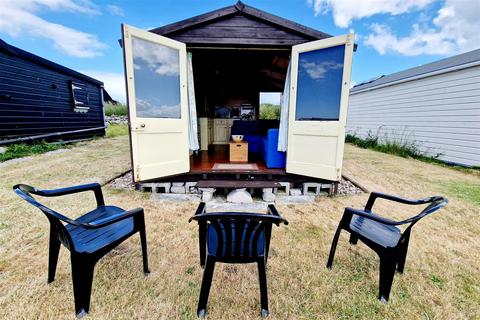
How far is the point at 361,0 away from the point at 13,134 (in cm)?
1315

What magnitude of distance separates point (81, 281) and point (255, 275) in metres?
1.21

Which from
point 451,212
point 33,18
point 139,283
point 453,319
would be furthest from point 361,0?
point 33,18

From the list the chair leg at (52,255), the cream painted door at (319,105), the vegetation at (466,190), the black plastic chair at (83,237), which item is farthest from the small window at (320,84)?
the chair leg at (52,255)

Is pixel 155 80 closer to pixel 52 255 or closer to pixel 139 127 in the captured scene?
pixel 139 127

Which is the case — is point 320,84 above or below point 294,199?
above

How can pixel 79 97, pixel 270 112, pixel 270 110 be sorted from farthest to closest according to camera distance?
pixel 270 110 < pixel 270 112 < pixel 79 97

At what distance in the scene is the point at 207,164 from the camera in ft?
13.6

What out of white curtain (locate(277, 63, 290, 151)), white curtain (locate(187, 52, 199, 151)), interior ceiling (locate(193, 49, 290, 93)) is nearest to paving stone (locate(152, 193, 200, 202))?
white curtain (locate(187, 52, 199, 151))

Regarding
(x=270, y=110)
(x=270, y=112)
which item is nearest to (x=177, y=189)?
(x=270, y=112)

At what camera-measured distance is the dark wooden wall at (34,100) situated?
636 centimetres

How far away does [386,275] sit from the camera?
4.77 ft

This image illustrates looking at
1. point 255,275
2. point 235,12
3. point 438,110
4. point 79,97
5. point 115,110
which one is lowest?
point 255,275

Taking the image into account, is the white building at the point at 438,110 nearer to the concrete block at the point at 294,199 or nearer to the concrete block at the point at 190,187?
the concrete block at the point at 294,199

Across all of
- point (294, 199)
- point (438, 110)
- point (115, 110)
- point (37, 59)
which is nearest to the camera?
point (294, 199)
